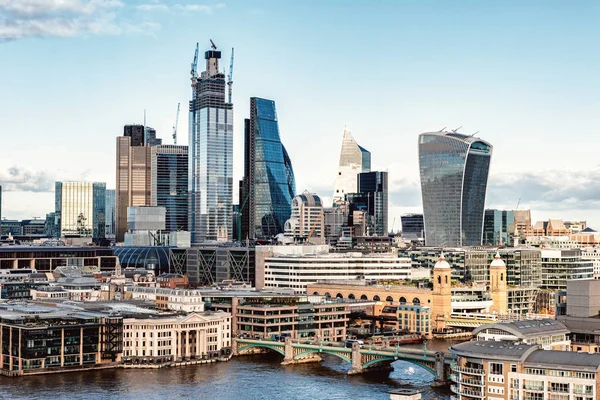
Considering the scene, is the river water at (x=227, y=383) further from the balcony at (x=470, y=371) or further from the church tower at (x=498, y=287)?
the church tower at (x=498, y=287)

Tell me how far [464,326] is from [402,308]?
1014 cm

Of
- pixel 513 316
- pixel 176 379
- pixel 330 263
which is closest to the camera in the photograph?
pixel 176 379

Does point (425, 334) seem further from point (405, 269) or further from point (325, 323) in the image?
point (405, 269)

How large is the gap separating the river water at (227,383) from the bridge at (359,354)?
158cm

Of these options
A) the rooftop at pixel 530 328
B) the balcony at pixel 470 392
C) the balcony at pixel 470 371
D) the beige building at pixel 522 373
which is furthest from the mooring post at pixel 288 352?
the balcony at pixel 470 371

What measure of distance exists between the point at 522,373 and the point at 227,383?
36001 millimetres

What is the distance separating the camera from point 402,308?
6117 inches

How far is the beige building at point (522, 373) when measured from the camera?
84.6 m

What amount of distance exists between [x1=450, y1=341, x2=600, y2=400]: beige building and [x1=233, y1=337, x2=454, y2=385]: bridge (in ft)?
45.7

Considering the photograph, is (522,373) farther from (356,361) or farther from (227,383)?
(227,383)

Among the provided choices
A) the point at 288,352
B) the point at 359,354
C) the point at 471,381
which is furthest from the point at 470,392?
the point at 288,352

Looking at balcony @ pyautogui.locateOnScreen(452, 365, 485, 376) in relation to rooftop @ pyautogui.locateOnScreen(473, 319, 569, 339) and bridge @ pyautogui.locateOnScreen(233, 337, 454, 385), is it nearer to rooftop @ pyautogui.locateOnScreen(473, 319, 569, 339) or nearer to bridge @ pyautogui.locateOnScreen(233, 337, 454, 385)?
rooftop @ pyautogui.locateOnScreen(473, 319, 569, 339)

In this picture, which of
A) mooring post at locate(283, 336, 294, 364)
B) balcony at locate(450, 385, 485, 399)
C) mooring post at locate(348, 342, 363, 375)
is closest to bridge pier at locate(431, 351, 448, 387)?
mooring post at locate(348, 342, 363, 375)

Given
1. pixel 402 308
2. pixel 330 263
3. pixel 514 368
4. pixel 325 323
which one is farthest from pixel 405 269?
pixel 514 368
